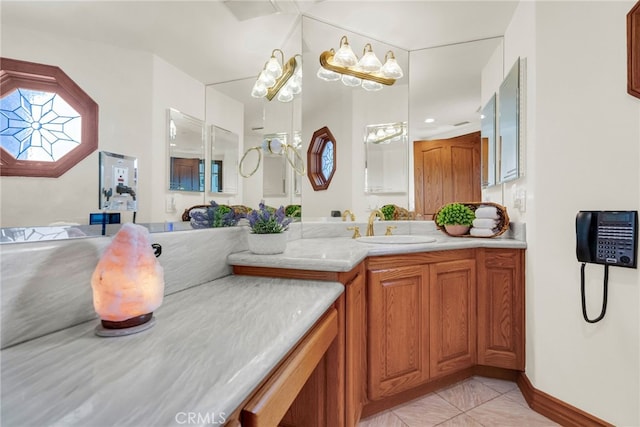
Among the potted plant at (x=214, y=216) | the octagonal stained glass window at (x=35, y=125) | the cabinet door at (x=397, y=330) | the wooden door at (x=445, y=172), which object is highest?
the wooden door at (x=445, y=172)

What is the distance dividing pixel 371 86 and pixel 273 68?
1.10 metres

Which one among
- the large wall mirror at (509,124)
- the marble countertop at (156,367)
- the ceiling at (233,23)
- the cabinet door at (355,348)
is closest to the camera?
the marble countertop at (156,367)

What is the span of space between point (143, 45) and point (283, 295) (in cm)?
74

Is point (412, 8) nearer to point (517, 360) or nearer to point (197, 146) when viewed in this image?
point (197, 146)

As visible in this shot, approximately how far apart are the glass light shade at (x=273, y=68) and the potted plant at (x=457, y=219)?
4.74 ft

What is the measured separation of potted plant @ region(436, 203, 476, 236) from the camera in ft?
6.65

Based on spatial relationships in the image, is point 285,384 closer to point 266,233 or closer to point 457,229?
point 266,233

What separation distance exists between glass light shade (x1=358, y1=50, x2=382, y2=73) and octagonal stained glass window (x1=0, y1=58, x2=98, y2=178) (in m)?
2.04

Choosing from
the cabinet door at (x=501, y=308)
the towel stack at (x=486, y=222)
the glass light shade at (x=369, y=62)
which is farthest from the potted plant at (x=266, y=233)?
the glass light shade at (x=369, y=62)

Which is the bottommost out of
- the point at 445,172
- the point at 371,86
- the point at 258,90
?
the point at 445,172

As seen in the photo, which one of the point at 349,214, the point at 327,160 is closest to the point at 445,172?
the point at 349,214

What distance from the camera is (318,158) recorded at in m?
2.13

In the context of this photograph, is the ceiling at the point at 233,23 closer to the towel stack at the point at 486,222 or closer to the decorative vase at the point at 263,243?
the decorative vase at the point at 263,243

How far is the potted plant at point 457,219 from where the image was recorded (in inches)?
79.8
